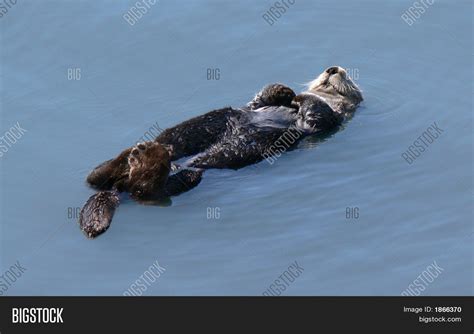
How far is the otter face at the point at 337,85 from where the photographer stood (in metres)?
10.5

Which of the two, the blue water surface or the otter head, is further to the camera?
the otter head

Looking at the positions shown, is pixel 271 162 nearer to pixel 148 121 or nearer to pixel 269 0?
pixel 148 121

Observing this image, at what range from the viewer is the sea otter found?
340 inches

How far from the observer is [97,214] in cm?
845

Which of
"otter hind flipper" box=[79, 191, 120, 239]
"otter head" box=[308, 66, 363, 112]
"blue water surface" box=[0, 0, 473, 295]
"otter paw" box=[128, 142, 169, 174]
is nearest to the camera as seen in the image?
"blue water surface" box=[0, 0, 473, 295]

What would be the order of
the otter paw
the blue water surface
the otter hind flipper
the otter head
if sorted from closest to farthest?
the blue water surface, the otter hind flipper, the otter paw, the otter head

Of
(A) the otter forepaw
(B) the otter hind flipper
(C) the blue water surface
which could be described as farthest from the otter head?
(B) the otter hind flipper

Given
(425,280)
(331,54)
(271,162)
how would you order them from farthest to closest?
(331,54), (271,162), (425,280)

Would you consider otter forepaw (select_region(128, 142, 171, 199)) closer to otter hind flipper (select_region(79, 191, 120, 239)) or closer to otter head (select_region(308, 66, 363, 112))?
otter hind flipper (select_region(79, 191, 120, 239))

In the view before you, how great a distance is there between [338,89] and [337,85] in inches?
1.6

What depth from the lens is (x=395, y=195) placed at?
29.4 feet

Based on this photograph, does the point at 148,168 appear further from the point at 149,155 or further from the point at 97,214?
the point at 97,214

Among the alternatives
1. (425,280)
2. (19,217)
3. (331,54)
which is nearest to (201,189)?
(19,217)

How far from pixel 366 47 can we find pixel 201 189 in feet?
11.0
